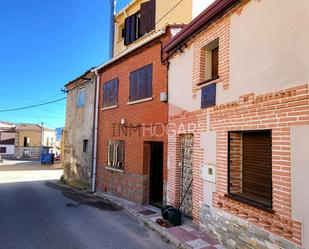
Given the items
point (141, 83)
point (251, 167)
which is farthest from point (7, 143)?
point (251, 167)

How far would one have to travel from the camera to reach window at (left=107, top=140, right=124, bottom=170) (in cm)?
1188

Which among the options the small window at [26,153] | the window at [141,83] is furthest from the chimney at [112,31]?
the small window at [26,153]

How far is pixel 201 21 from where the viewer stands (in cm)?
692

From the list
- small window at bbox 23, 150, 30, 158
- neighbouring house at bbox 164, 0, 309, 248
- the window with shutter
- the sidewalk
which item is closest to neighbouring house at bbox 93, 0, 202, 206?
the sidewalk

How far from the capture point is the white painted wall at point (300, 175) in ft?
13.5

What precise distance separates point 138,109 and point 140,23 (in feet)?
17.1

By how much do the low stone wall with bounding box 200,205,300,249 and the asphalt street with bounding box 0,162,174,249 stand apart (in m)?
1.11

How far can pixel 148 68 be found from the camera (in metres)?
10.2

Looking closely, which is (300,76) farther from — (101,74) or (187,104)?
(101,74)

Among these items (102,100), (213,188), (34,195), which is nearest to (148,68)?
(102,100)

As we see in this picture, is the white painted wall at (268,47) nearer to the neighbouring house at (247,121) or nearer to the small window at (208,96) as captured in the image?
the neighbouring house at (247,121)

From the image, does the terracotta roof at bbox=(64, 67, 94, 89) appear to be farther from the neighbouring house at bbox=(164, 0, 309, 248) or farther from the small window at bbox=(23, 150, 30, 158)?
the small window at bbox=(23, 150, 30, 158)

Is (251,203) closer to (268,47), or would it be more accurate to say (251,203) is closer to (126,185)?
(268,47)

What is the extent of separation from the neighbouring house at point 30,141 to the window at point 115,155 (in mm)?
45101
